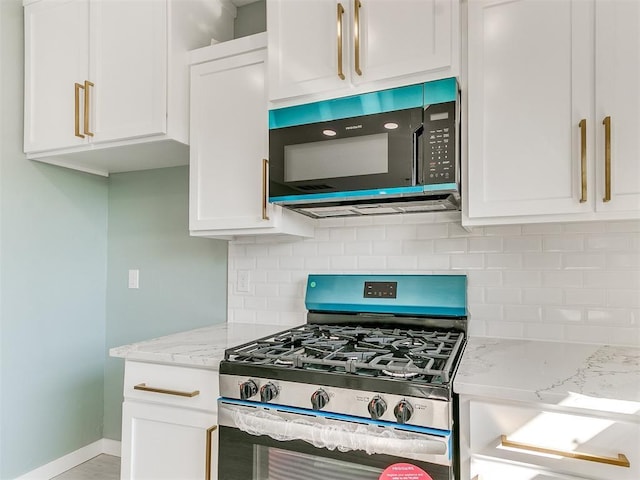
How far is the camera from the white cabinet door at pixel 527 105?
55.2 inches

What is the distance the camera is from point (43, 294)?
2.37 metres

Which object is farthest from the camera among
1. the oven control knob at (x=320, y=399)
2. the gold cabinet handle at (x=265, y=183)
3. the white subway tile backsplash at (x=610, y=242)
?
the gold cabinet handle at (x=265, y=183)

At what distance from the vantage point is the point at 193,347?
1.67 m

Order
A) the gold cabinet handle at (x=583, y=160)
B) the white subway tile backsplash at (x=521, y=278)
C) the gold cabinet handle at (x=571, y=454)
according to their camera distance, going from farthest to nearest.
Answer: the white subway tile backsplash at (x=521, y=278)
the gold cabinet handle at (x=583, y=160)
the gold cabinet handle at (x=571, y=454)

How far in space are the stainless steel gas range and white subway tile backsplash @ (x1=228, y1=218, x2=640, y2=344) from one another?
175 millimetres

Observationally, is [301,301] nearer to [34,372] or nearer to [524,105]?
[524,105]

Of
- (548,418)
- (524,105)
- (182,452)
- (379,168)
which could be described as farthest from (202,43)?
(548,418)

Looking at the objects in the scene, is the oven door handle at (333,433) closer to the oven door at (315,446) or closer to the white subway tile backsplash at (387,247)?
the oven door at (315,446)

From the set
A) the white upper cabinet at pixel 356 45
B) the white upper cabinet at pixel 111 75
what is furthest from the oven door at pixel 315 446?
the white upper cabinet at pixel 111 75

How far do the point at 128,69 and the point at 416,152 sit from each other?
1427 mm

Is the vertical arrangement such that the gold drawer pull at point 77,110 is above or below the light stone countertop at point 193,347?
above

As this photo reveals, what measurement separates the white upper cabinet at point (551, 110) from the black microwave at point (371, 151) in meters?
0.11

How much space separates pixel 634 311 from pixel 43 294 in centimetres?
280

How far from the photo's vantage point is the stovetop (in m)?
1.25
